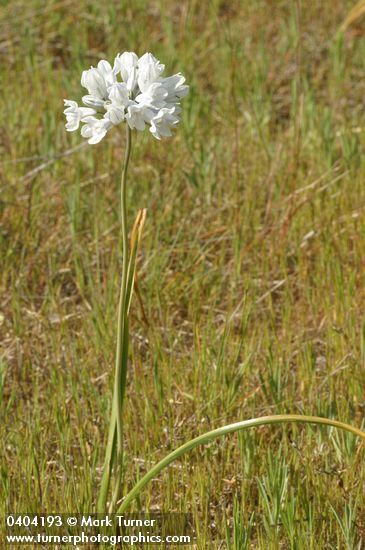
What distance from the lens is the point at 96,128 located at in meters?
1.84

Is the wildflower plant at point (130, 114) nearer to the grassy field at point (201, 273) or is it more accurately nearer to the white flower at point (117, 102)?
the white flower at point (117, 102)

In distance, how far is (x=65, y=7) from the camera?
4.95 m

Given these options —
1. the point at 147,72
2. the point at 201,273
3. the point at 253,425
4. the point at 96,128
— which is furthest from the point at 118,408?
the point at 201,273

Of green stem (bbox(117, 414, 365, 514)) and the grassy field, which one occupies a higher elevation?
the grassy field

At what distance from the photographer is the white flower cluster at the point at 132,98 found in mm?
1798

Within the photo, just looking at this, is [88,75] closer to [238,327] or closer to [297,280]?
[238,327]

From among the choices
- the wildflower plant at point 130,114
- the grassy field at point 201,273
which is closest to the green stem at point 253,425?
the wildflower plant at point 130,114

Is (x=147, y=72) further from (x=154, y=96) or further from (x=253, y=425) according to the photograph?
(x=253, y=425)

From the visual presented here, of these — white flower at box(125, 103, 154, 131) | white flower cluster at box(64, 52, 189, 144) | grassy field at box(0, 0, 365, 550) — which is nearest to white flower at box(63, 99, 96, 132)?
white flower cluster at box(64, 52, 189, 144)

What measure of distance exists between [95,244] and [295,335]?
779mm

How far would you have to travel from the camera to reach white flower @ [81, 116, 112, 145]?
1.83 m

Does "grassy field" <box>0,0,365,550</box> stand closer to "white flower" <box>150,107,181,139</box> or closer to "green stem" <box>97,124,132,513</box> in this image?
"green stem" <box>97,124,132,513</box>

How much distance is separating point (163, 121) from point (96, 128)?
0.13 meters

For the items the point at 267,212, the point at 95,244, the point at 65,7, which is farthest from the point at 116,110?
the point at 65,7
